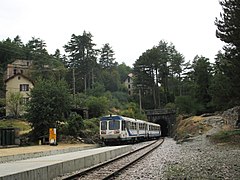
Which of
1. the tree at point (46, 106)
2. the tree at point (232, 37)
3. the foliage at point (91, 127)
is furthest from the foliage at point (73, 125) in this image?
the tree at point (232, 37)

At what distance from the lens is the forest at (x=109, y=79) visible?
40969 mm

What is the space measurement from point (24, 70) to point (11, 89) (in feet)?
64.7

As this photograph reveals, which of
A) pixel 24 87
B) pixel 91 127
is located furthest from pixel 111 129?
pixel 24 87

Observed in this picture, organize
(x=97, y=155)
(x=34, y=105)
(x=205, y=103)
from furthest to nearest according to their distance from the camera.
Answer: (x=205, y=103) < (x=34, y=105) < (x=97, y=155)

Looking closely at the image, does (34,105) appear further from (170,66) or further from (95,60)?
(170,66)

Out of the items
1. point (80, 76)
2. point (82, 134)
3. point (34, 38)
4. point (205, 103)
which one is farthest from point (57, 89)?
point (34, 38)

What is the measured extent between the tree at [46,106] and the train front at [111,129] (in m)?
4.76

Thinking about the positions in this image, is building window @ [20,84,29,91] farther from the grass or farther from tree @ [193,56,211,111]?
tree @ [193,56,211,111]

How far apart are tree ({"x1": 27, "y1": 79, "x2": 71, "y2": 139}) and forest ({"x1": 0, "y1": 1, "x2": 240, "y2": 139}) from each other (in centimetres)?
10

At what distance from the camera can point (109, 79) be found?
321ft

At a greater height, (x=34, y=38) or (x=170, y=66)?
(x=34, y=38)

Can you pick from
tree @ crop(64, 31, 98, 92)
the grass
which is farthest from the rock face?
tree @ crop(64, 31, 98, 92)

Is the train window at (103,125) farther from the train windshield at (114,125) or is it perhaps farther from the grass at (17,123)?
the grass at (17,123)

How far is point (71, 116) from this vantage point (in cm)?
3581
